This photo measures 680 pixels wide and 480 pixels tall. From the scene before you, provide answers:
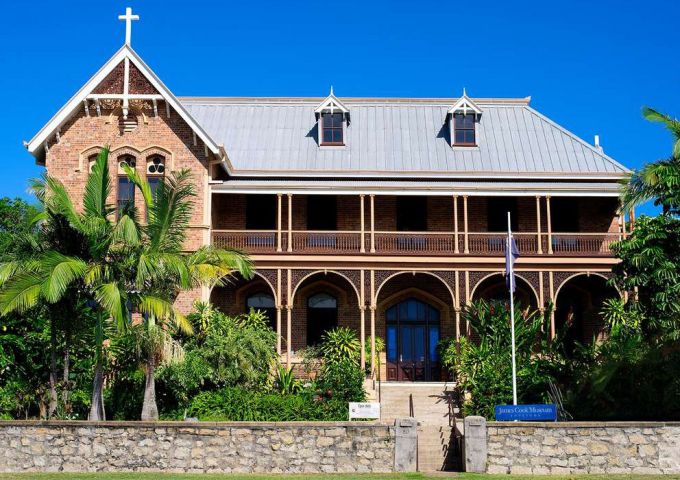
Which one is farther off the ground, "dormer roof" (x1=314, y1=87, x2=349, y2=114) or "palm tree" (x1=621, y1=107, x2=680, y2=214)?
"dormer roof" (x1=314, y1=87, x2=349, y2=114)

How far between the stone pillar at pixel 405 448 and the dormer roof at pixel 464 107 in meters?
16.8

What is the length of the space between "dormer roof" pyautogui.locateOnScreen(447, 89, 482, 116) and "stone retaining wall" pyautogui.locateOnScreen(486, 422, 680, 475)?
16614 mm

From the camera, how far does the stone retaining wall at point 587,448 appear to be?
53.0 feet

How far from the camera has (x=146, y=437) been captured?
16547mm

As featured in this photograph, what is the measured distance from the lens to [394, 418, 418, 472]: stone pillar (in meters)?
16.3

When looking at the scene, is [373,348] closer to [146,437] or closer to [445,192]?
[445,192]

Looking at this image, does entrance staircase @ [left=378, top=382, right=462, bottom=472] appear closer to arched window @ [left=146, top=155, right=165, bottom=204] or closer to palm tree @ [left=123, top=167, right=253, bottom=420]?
palm tree @ [left=123, top=167, right=253, bottom=420]

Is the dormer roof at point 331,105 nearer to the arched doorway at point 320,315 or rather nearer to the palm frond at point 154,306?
the arched doorway at point 320,315

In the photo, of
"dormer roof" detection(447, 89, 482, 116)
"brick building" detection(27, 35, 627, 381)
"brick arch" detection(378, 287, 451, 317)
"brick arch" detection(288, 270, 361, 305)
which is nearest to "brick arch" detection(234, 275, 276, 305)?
"brick building" detection(27, 35, 627, 381)

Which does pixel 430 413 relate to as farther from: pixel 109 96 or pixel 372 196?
pixel 109 96

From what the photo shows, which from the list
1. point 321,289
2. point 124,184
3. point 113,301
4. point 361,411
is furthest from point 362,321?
point 113,301

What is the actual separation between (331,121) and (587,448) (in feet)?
58.4

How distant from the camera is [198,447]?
54.2ft

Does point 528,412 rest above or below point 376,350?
below
